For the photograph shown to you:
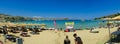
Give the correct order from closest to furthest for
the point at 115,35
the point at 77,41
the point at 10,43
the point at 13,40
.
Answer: the point at 77,41
the point at 115,35
the point at 10,43
the point at 13,40

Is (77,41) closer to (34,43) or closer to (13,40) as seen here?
(34,43)

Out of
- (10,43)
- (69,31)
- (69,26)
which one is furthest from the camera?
(69,31)

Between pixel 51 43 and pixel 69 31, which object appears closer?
pixel 51 43

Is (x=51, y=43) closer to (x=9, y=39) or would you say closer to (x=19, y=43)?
(x=9, y=39)

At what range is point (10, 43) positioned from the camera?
21516 millimetres

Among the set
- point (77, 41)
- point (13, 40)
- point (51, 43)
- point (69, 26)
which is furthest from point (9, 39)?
point (77, 41)

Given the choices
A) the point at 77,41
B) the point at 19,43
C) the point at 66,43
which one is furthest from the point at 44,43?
the point at 19,43

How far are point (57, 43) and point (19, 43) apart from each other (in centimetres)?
1824

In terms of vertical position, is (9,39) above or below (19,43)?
below

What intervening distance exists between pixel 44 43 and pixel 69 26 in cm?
485

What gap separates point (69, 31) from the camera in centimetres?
3531

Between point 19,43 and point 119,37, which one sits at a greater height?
point 19,43

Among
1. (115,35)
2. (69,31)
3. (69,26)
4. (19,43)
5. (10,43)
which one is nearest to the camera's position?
(19,43)

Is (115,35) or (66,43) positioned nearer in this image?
(66,43)
